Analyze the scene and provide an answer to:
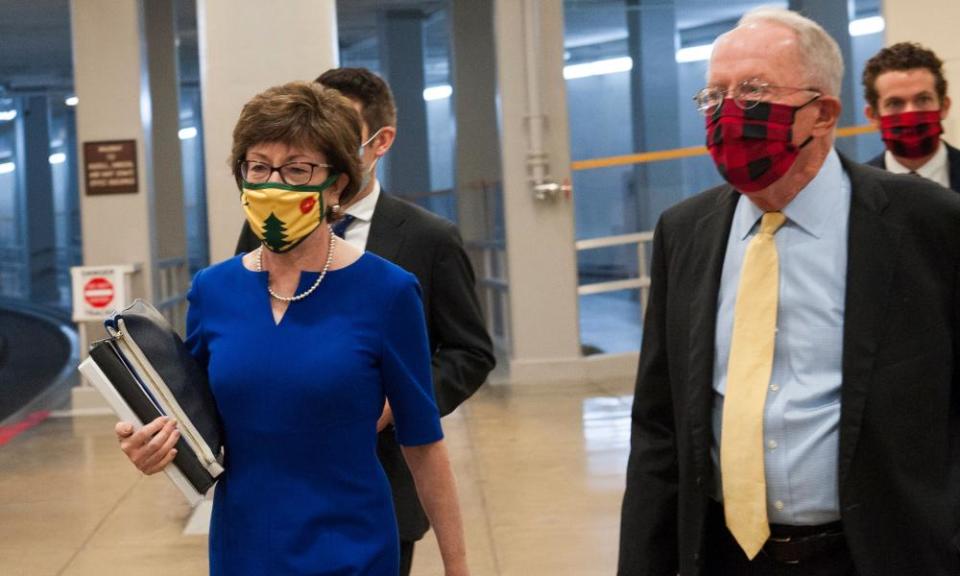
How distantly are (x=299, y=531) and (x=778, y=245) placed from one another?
104cm

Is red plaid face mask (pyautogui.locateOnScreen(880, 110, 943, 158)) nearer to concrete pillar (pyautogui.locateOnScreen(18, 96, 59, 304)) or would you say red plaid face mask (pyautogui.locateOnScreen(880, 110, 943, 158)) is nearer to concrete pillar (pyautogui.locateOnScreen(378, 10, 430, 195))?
concrete pillar (pyautogui.locateOnScreen(378, 10, 430, 195))

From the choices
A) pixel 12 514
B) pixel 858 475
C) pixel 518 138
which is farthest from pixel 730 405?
pixel 518 138

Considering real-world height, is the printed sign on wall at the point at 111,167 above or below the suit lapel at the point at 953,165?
above

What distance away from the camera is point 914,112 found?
498 cm

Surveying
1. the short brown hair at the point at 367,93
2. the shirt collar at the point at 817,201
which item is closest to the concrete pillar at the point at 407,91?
the short brown hair at the point at 367,93

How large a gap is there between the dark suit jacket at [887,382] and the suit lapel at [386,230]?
1.11 m

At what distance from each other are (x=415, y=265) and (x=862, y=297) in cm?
142

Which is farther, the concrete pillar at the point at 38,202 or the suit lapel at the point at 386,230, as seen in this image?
the concrete pillar at the point at 38,202

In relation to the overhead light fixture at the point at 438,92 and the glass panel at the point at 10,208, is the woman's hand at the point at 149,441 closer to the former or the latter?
the overhead light fixture at the point at 438,92

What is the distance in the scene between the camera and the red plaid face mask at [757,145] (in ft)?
8.64

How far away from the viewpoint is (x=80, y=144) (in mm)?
12453

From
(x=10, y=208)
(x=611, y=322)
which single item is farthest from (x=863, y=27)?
(x=10, y=208)

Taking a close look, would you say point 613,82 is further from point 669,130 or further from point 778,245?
point 778,245

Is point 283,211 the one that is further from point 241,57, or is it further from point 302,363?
point 241,57
